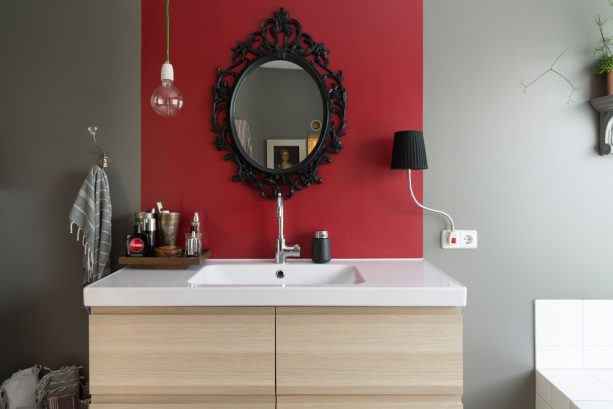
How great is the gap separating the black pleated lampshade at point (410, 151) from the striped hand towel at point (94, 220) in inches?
51.2

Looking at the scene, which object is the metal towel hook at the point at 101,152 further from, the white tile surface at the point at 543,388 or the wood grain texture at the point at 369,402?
the white tile surface at the point at 543,388

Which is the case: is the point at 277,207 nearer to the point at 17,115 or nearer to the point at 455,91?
the point at 455,91

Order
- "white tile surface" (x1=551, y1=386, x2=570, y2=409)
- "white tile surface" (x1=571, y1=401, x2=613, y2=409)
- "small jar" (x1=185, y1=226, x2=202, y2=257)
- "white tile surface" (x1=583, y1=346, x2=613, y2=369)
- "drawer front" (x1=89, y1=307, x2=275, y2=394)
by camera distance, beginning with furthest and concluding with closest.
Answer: "white tile surface" (x1=583, y1=346, x2=613, y2=369), "small jar" (x1=185, y1=226, x2=202, y2=257), "white tile surface" (x1=551, y1=386, x2=570, y2=409), "white tile surface" (x1=571, y1=401, x2=613, y2=409), "drawer front" (x1=89, y1=307, x2=275, y2=394)

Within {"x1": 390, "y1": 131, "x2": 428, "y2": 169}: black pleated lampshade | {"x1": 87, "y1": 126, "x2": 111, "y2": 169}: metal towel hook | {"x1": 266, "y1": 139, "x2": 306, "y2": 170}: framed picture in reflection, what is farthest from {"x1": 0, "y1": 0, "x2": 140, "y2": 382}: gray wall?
{"x1": 390, "y1": 131, "x2": 428, "y2": 169}: black pleated lampshade

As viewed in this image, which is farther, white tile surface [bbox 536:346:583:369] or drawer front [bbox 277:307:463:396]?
white tile surface [bbox 536:346:583:369]

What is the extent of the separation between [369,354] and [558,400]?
974mm

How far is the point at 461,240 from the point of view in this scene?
1956mm

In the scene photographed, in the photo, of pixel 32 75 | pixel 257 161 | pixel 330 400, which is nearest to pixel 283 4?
pixel 257 161

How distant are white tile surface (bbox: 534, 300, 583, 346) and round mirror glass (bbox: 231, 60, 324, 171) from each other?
1.32m

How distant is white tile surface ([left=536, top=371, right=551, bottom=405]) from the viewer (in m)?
1.84

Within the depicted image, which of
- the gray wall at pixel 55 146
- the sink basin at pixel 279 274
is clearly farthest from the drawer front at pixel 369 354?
the gray wall at pixel 55 146

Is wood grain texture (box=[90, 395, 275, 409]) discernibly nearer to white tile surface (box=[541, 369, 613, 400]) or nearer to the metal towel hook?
the metal towel hook

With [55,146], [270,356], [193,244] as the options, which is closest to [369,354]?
[270,356]

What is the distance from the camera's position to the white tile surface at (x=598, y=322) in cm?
193
